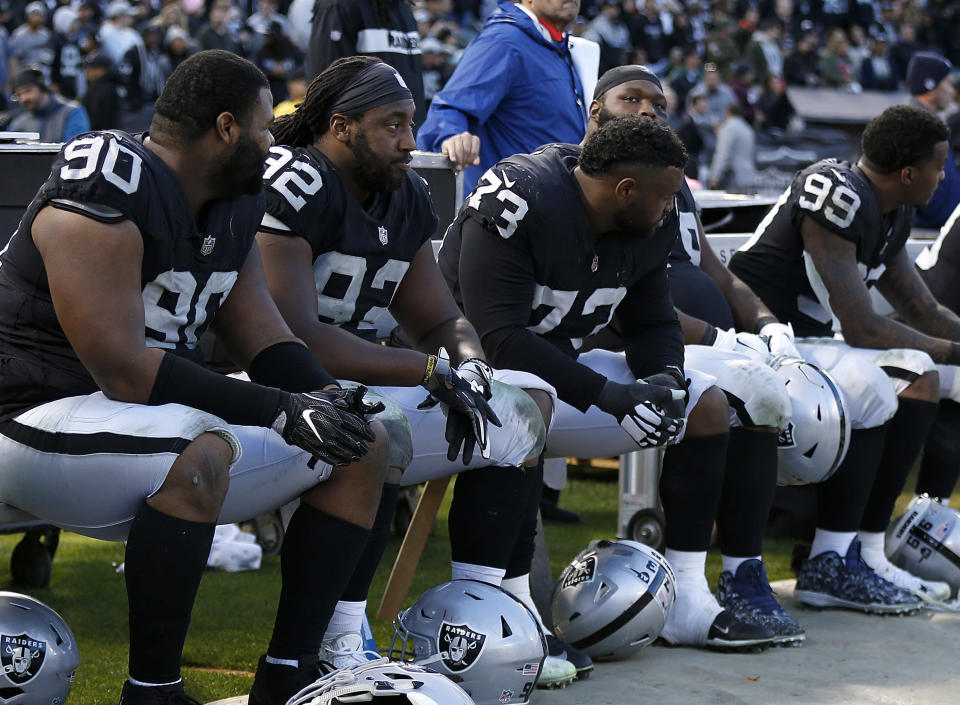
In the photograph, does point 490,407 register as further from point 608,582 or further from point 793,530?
point 793,530

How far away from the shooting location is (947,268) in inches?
224

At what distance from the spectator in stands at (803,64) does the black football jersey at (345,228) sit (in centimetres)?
1798

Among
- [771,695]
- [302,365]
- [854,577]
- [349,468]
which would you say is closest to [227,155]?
[302,365]

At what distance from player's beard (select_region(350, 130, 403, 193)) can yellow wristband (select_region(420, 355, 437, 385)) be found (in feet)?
1.58

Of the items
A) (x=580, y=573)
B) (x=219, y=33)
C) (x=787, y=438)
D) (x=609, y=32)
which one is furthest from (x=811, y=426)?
(x=609, y=32)

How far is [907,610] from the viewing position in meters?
4.41

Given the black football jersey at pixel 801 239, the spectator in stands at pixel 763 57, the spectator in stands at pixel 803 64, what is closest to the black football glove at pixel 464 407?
the black football jersey at pixel 801 239

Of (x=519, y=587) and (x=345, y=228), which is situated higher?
(x=345, y=228)

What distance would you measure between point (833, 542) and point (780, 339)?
685 millimetres

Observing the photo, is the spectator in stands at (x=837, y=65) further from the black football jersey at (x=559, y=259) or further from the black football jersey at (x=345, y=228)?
the black football jersey at (x=345, y=228)

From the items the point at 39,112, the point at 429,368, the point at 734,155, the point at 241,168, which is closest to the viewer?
the point at 241,168

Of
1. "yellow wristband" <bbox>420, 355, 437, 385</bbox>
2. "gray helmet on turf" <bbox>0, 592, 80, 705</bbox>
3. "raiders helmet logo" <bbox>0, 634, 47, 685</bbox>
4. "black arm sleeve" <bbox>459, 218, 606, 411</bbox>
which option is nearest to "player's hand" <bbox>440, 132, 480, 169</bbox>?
"black arm sleeve" <bbox>459, 218, 606, 411</bbox>

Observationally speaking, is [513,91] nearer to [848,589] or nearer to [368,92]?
[368,92]

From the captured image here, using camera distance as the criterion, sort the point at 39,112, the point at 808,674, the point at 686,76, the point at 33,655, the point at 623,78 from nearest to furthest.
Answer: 1. the point at 33,655
2. the point at 808,674
3. the point at 623,78
4. the point at 39,112
5. the point at 686,76
